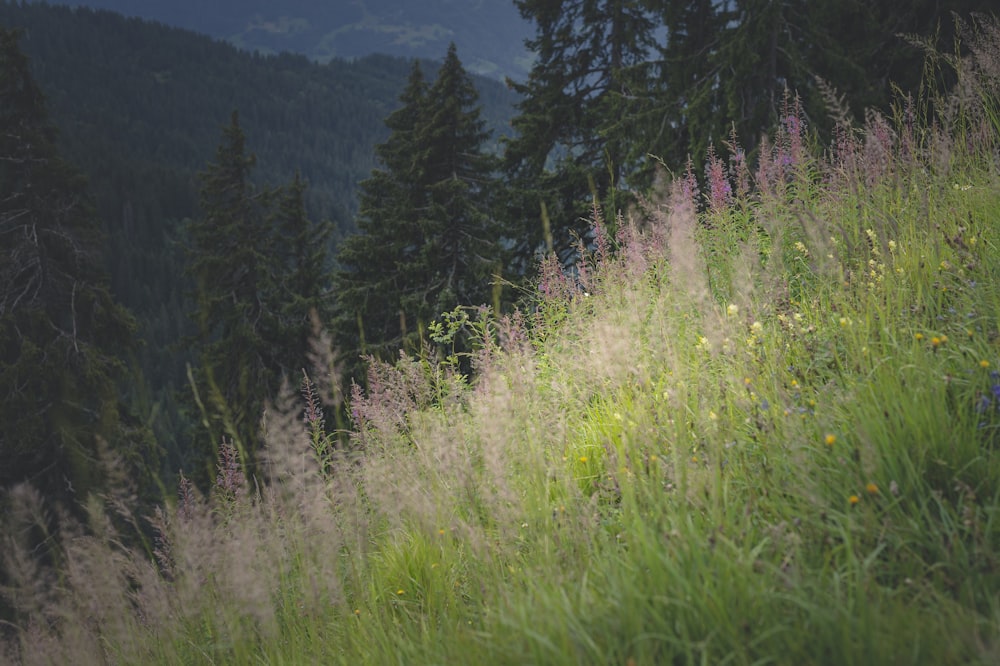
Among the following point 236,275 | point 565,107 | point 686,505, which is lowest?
point 686,505

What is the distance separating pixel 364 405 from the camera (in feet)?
11.6

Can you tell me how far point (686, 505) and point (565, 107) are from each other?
592 inches

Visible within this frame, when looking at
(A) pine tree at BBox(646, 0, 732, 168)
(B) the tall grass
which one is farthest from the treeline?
(B) the tall grass

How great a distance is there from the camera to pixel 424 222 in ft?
49.1

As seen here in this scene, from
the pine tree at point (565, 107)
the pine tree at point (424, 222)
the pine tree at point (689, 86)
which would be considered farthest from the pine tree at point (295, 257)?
the pine tree at point (689, 86)

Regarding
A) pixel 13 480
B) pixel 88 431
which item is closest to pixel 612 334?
pixel 88 431

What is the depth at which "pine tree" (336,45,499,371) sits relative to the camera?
1502 cm

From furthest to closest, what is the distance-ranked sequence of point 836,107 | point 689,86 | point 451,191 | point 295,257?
point 295,257 < point 451,191 < point 689,86 < point 836,107

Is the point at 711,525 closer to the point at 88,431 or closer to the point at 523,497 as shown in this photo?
the point at 523,497

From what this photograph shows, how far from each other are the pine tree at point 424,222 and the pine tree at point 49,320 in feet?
20.2

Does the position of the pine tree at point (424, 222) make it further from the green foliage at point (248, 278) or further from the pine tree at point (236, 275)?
the pine tree at point (236, 275)

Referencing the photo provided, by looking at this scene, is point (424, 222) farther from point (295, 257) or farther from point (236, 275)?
point (295, 257)

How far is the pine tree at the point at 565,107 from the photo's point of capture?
47.3ft

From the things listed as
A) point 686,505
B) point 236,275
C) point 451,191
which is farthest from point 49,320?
point 686,505
